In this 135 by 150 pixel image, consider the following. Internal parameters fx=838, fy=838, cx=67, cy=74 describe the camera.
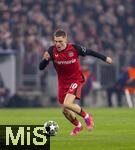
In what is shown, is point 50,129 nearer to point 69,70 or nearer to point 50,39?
point 69,70

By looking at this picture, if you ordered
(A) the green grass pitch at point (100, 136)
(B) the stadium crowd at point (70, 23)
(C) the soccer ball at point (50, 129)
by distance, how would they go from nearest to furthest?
1. (A) the green grass pitch at point (100, 136)
2. (C) the soccer ball at point (50, 129)
3. (B) the stadium crowd at point (70, 23)

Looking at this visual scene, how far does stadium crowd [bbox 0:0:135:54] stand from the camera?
103 feet

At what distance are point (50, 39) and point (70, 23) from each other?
5.69 feet

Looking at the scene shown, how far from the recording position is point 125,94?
31.7m

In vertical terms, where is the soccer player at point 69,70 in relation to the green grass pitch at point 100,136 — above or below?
above

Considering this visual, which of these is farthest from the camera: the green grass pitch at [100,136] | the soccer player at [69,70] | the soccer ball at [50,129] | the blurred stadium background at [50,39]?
the blurred stadium background at [50,39]

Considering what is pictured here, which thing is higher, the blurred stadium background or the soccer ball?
the blurred stadium background

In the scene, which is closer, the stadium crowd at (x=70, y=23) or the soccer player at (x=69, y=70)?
the soccer player at (x=69, y=70)

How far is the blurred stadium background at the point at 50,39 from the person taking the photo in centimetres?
3061

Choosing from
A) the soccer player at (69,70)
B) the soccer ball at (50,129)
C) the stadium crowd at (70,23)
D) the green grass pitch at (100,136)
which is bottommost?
the green grass pitch at (100,136)

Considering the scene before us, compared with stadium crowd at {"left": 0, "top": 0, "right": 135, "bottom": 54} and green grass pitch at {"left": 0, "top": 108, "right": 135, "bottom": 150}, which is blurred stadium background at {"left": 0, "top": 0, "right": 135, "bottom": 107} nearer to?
stadium crowd at {"left": 0, "top": 0, "right": 135, "bottom": 54}

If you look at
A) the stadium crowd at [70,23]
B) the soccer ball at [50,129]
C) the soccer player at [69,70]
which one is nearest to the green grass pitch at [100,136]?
the soccer ball at [50,129]

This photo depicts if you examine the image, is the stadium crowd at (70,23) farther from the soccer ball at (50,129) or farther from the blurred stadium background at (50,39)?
the soccer ball at (50,129)

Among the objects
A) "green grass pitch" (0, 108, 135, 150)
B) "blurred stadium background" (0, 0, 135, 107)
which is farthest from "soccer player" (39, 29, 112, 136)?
"blurred stadium background" (0, 0, 135, 107)
